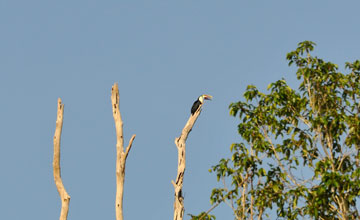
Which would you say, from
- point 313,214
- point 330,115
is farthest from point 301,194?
point 330,115

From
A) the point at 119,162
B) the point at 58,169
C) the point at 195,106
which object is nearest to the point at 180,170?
the point at 119,162

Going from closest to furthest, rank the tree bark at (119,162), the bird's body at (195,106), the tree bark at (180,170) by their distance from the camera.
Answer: the tree bark at (119,162) → the tree bark at (180,170) → the bird's body at (195,106)

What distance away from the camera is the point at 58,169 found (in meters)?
15.2

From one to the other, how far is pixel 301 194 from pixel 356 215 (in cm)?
128

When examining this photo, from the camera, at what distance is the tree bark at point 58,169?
15.0m

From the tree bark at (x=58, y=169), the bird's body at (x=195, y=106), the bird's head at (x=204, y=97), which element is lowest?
the tree bark at (x=58, y=169)

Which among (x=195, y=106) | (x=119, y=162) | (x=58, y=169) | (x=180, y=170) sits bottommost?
(x=58, y=169)

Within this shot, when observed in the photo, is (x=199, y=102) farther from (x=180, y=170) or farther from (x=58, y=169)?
(x=58, y=169)

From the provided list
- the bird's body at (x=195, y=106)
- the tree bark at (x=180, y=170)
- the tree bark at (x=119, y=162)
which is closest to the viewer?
the tree bark at (x=119, y=162)

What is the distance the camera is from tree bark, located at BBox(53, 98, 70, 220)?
1499 centimetres

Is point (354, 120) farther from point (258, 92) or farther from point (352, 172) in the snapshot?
point (258, 92)

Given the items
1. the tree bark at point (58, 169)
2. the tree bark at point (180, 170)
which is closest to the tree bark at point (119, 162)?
the tree bark at point (58, 169)

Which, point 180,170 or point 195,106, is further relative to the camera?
point 195,106

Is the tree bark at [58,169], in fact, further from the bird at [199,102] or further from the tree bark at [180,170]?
the bird at [199,102]
